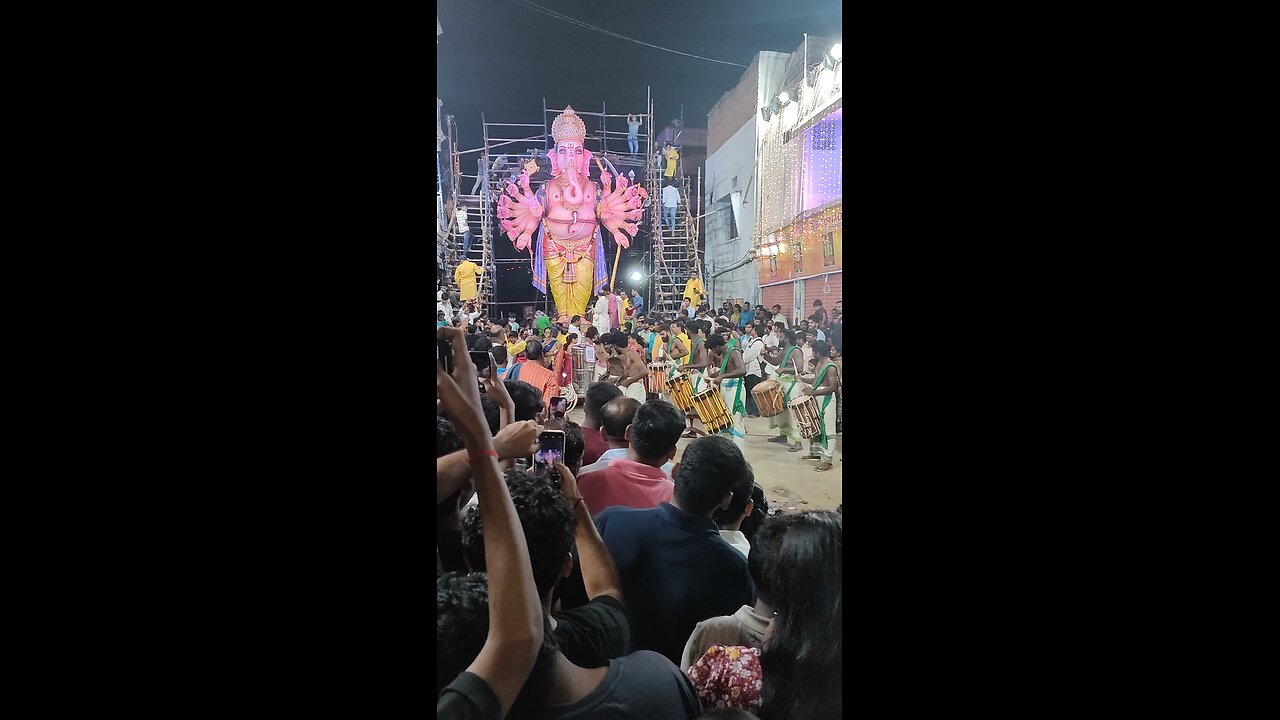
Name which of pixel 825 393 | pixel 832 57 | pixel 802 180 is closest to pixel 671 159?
pixel 802 180

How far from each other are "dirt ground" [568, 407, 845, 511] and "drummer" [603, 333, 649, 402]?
0.12 metres

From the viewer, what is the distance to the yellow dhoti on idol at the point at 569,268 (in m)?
1.71

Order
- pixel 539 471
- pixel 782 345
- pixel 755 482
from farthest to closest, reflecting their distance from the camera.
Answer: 1. pixel 782 345
2. pixel 755 482
3. pixel 539 471

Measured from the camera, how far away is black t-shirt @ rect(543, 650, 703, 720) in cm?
137

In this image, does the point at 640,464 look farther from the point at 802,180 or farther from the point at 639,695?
the point at 802,180

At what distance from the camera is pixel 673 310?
1.76 metres

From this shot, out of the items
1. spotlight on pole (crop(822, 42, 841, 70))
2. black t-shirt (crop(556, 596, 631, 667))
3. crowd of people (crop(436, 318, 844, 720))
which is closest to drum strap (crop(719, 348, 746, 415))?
crowd of people (crop(436, 318, 844, 720))

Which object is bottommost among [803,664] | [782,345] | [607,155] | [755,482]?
[803,664]

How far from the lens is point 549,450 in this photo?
59.1 inches

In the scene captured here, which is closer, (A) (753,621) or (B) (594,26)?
(A) (753,621)

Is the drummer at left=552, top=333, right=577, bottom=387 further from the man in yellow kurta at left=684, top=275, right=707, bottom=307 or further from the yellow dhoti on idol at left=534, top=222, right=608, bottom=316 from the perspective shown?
the man in yellow kurta at left=684, top=275, right=707, bottom=307
